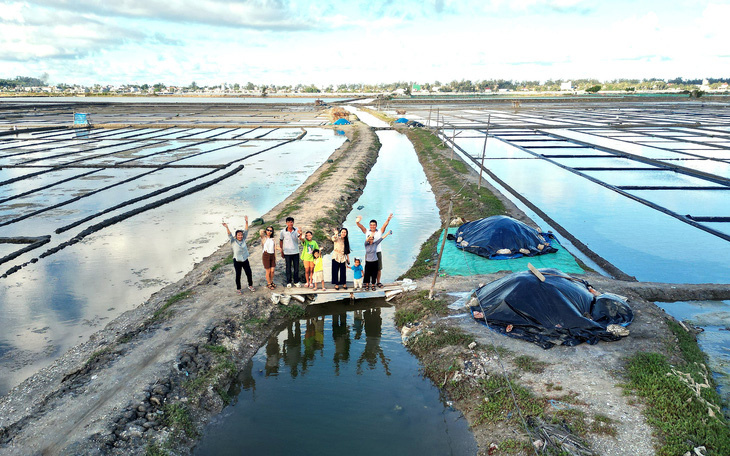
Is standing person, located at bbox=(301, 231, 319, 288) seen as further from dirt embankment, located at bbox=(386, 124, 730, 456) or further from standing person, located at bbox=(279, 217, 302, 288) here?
dirt embankment, located at bbox=(386, 124, 730, 456)

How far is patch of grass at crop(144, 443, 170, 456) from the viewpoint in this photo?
6.65 metres

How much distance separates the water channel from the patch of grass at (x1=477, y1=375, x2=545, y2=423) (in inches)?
18.4

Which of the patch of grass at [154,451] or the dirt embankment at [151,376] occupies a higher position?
the dirt embankment at [151,376]

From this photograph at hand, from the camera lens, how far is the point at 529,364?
8352mm

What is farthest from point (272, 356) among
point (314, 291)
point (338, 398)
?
point (338, 398)

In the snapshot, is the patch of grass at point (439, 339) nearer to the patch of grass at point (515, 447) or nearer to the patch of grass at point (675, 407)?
the patch of grass at point (515, 447)

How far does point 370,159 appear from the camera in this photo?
109ft

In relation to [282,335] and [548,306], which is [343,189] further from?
[548,306]

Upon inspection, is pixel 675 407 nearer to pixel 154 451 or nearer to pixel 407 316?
pixel 407 316

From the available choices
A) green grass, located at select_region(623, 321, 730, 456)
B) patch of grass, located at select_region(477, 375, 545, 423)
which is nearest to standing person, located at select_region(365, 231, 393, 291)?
patch of grass, located at select_region(477, 375, 545, 423)

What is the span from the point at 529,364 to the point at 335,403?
3.57 metres

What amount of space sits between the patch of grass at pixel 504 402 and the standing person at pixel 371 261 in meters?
3.97

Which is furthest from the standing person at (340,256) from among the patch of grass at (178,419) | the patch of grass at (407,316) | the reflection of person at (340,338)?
the patch of grass at (178,419)

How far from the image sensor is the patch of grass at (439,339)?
935cm
